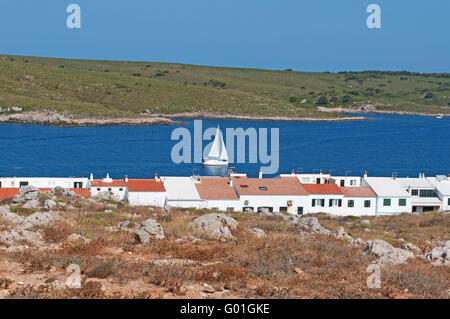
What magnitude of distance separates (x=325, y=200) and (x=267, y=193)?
6314 mm

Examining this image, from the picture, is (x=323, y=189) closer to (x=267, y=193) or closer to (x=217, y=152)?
(x=267, y=193)

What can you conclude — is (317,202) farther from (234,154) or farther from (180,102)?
(180,102)

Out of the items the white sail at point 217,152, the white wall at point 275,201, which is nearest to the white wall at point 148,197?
the white wall at point 275,201

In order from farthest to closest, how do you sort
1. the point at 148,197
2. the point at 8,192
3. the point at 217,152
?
1. the point at 217,152
2. the point at 148,197
3. the point at 8,192

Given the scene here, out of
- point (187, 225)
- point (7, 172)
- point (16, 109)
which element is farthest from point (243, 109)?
point (187, 225)

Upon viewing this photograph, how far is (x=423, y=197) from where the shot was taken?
2175 inches

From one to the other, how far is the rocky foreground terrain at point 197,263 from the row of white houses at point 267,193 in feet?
86.1

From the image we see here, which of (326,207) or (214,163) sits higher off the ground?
(214,163)

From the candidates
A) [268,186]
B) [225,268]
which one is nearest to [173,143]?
[268,186]

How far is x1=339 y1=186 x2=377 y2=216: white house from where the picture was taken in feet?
167

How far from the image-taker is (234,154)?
10788 cm

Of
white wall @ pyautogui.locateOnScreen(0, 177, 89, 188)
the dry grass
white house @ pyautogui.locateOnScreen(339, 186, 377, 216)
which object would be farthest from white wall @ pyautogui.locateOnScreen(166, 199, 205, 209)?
the dry grass

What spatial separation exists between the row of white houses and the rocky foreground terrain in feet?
86.1
